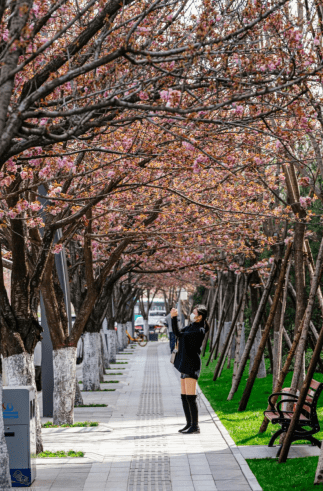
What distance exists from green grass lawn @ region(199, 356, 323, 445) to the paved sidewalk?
0.24 meters

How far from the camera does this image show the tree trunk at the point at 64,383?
41.9ft

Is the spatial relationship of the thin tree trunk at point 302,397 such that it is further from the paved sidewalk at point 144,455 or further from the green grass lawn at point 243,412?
the green grass lawn at point 243,412

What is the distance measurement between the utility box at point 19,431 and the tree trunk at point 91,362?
11668 mm

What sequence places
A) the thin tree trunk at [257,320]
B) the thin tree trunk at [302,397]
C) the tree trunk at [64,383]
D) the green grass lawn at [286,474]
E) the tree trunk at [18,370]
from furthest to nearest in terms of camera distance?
the thin tree trunk at [257,320], the tree trunk at [64,383], the tree trunk at [18,370], the thin tree trunk at [302,397], the green grass lawn at [286,474]

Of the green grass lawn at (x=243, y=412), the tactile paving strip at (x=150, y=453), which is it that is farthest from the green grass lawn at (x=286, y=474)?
the green grass lawn at (x=243, y=412)

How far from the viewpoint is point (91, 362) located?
1959cm

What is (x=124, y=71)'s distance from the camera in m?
8.62

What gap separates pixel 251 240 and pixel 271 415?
8.89 m

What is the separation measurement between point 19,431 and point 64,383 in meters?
5.00

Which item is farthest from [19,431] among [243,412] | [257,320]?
[257,320]

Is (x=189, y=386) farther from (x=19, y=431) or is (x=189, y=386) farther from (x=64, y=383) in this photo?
(x=19, y=431)

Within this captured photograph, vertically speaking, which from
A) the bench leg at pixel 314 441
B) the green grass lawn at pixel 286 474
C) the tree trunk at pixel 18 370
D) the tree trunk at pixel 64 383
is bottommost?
the green grass lawn at pixel 286 474

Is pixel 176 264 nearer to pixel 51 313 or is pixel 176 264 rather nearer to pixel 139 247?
pixel 139 247

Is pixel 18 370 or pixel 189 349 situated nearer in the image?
pixel 18 370
